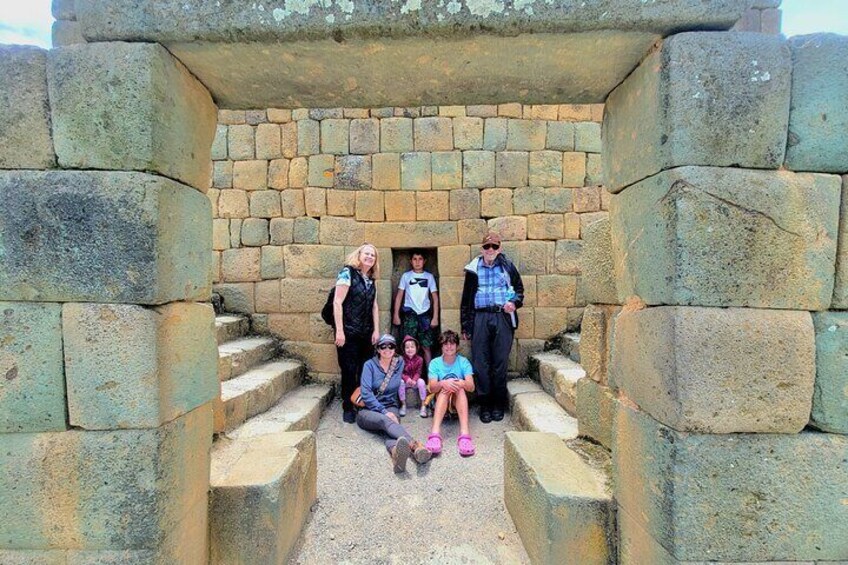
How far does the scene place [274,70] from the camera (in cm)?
187

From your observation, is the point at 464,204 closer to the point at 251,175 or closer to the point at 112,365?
the point at 251,175

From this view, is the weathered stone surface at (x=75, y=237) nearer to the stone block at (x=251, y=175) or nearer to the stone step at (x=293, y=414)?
the stone step at (x=293, y=414)

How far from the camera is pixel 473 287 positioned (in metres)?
5.11

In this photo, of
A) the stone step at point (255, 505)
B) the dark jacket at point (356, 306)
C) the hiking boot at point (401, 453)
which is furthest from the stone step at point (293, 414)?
the hiking boot at point (401, 453)

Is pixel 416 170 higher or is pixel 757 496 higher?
pixel 416 170

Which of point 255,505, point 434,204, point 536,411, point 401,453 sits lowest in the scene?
point 401,453

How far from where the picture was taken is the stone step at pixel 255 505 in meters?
2.11

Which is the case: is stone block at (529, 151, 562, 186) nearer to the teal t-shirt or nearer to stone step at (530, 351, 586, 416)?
stone step at (530, 351, 586, 416)

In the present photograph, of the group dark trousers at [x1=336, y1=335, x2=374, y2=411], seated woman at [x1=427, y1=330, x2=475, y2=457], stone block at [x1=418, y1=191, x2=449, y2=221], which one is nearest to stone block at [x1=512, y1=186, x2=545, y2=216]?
stone block at [x1=418, y1=191, x2=449, y2=221]

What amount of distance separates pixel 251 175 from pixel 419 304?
324cm

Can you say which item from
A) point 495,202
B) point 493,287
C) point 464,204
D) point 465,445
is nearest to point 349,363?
point 465,445

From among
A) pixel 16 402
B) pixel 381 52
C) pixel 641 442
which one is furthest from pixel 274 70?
pixel 641 442

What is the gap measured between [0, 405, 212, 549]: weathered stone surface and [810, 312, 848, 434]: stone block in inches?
107

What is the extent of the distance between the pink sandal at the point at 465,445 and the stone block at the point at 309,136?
4.48 meters
